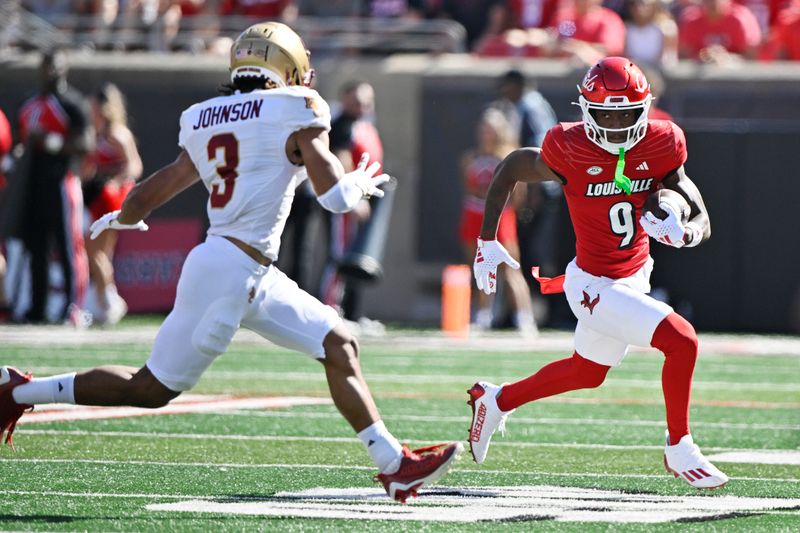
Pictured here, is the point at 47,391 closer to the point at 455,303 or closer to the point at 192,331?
the point at 192,331

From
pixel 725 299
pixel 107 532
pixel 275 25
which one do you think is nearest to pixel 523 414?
pixel 275 25

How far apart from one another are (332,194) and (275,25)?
30.8 inches

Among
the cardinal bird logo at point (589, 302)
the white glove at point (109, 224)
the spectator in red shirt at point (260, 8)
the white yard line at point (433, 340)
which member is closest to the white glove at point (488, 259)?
the cardinal bird logo at point (589, 302)

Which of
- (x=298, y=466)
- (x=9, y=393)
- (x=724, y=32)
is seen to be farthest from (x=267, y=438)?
(x=724, y=32)

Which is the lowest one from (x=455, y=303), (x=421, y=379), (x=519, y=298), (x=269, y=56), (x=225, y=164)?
(x=455, y=303)

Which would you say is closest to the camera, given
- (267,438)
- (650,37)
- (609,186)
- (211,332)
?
(211,332)

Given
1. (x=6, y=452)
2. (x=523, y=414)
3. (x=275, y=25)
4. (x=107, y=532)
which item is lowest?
(x=523, y=414)

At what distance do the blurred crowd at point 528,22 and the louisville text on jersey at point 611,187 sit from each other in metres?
8.35

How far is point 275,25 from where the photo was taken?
5.71 meters

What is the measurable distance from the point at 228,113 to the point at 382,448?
4.00 ft

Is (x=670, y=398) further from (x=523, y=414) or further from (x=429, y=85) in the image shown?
(x=429, y=85)

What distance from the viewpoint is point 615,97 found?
6.07 metres

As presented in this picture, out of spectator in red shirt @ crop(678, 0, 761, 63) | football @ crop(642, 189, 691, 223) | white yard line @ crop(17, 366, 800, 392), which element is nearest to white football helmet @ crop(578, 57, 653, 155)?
football @ crop(642, 189, 691, 223)

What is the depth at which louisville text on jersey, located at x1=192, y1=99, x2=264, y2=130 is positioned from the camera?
5454 mm
